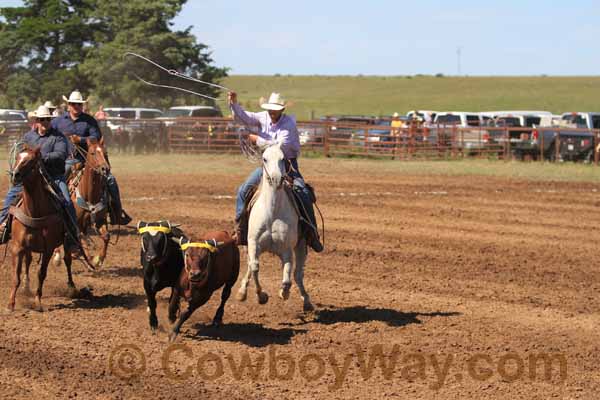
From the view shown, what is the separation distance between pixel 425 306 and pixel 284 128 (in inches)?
103

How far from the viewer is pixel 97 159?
11.7 metres

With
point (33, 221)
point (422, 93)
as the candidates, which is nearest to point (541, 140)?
point (33, 221)

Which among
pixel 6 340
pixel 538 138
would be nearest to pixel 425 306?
pixel 6 340

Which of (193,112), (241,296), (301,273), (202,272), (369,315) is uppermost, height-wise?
(193,112)

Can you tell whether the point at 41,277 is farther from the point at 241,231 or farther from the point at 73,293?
the point at 241,231

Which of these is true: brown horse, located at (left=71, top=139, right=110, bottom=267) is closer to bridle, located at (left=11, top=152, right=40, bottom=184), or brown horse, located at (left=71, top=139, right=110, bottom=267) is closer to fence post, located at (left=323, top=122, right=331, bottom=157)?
bridle, located at (left=11, top=152, right=40, bottom=184)

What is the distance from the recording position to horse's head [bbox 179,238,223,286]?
335 inches

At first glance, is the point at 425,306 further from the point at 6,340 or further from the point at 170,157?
the point at 170,157

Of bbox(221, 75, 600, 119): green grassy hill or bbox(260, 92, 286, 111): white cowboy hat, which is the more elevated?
bbox(221, 75, 600, 119): green grassy hill

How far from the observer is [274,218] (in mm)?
9578

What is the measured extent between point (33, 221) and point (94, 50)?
40.6 meters

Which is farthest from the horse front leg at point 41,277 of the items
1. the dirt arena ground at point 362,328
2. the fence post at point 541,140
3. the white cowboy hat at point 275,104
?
the fence post at point 541,140

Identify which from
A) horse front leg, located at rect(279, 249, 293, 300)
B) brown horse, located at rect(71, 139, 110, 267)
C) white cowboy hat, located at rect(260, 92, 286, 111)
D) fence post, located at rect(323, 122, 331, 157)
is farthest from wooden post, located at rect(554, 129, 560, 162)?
horse front leg, located at rect(279, 249, 293, 300)

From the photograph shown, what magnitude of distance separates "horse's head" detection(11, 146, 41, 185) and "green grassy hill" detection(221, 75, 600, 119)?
71813 millimetres
